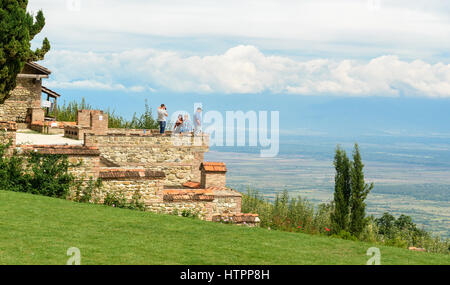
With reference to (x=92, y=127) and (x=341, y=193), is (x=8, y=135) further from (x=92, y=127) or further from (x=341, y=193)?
(x=341, y=193)

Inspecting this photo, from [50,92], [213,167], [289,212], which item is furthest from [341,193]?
[50,92]

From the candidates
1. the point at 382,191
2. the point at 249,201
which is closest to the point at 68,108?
the point at 249,201

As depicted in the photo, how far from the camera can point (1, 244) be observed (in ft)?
38.0

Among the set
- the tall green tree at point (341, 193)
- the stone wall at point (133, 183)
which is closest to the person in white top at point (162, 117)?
the tall green tree at point (341, 193)

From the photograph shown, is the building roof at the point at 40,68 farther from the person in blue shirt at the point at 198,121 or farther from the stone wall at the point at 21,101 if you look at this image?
the person in blue shirt at the point at 198,121

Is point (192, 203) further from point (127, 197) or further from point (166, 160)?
point (166, 160)

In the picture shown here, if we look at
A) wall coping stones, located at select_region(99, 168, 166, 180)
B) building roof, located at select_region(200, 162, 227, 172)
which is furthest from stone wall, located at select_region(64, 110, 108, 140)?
wall coping stones, located at select_region(99, 168, 166, 180)

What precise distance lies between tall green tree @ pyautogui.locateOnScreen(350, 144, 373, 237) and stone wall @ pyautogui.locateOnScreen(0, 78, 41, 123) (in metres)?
22.8

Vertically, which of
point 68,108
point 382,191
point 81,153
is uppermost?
point 68,108

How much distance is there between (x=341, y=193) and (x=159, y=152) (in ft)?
31.2

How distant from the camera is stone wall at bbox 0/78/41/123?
39.1 metres

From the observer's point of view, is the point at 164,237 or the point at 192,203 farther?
the point at 192,203

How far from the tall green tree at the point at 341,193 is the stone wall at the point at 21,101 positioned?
22.0m
